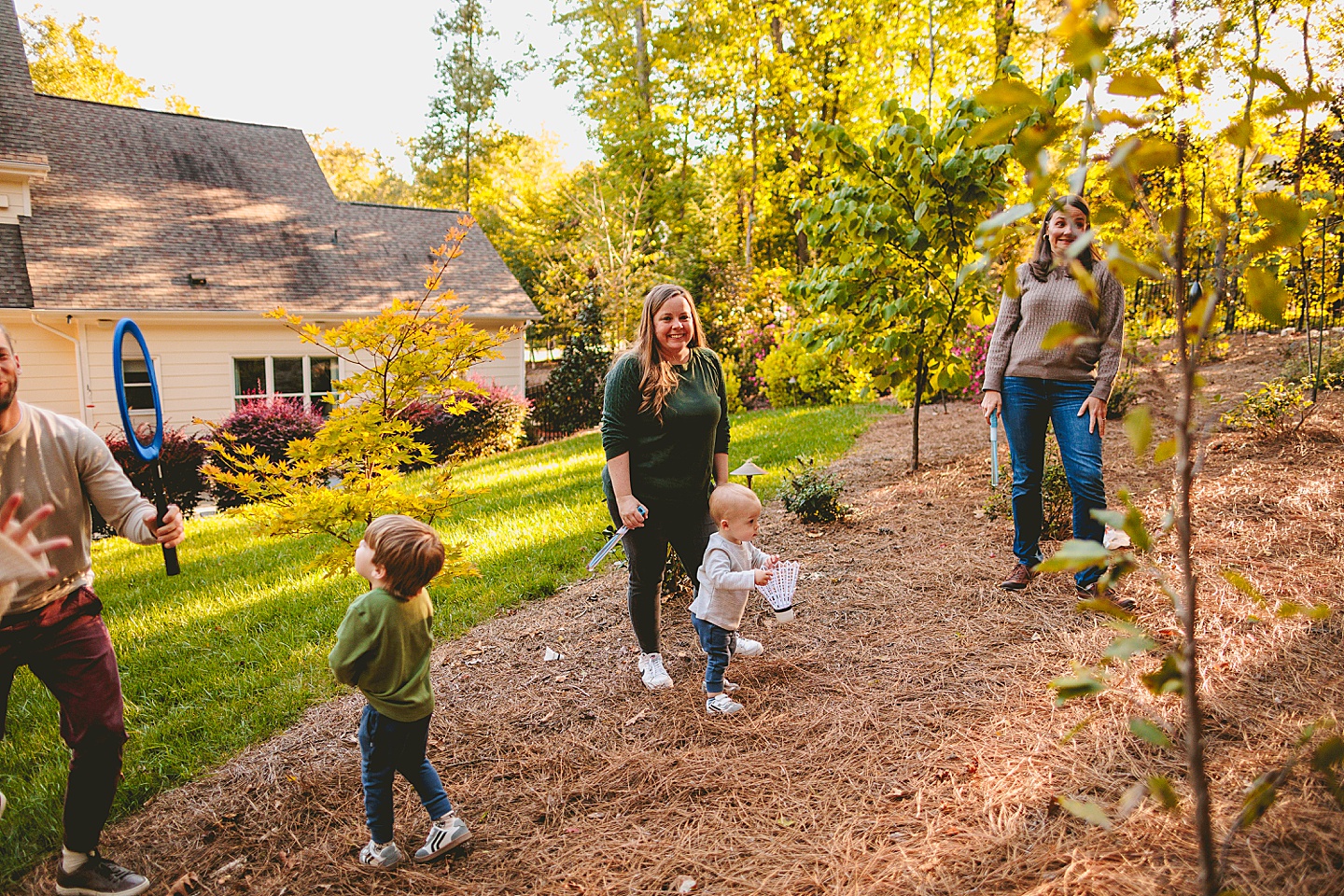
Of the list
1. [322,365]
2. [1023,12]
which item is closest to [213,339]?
[322,365]

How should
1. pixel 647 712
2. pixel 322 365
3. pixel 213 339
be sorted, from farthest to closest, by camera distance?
1. pixel 322 365
2. pixel 213 339
3. pixel 647 712

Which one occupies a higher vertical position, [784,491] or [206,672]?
[784,491]

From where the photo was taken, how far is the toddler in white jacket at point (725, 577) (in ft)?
10.2

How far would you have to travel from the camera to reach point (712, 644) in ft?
10.8

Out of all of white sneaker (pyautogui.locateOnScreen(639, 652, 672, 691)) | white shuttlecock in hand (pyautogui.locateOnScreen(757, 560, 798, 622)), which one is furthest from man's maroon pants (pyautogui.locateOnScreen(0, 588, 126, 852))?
white shuttlecock in hand (pyautogui.locateOnScreen(757, 560, 798, 622))

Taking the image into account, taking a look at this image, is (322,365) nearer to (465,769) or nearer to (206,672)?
(206,672)

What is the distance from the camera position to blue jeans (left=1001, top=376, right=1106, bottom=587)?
3.82 metres

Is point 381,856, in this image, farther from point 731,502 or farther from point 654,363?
point 654,363

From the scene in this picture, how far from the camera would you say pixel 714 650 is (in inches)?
131

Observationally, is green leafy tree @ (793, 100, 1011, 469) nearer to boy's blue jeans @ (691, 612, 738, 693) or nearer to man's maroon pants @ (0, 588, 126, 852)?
boy's blue jeans @ (691, 612, 738, 693)

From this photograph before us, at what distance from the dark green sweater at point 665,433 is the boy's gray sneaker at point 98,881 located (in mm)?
2213

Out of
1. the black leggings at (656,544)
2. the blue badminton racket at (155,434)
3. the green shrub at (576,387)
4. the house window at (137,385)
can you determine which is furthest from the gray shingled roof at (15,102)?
the black leggings at (656,544)

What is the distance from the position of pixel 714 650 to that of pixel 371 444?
1.84 meters

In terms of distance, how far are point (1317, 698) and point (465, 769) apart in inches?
126
